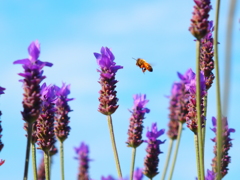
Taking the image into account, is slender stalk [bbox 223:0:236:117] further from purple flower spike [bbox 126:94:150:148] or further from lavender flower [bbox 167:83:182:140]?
lavender flower [bbox 167:83:182:140]

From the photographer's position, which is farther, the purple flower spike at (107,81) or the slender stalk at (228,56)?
the purple flower spike at (107,81)

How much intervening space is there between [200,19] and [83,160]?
3.89m

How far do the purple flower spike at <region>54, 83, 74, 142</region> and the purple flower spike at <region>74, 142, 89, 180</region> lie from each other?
89.4 inches

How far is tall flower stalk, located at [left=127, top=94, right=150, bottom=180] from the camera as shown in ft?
12.9

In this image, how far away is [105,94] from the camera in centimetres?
350

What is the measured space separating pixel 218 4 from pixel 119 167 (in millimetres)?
1461

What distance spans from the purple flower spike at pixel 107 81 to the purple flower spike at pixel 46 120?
16.1 inches

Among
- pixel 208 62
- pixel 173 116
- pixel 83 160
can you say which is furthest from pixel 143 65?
pixel 83 160

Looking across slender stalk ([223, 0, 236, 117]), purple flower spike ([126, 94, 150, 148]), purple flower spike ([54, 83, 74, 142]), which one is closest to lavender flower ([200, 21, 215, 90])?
purple flower spike ([126, 94, 150, 148])

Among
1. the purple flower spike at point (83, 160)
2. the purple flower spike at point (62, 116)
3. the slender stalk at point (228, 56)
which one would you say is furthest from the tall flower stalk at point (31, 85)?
the purple flower spike at point (83, 160)

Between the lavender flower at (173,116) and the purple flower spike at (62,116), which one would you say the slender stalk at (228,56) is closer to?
the purple flower spike at (62,116)

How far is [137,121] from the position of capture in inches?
161

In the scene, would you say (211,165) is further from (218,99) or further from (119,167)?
(218,99)

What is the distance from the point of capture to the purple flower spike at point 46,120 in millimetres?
3225
